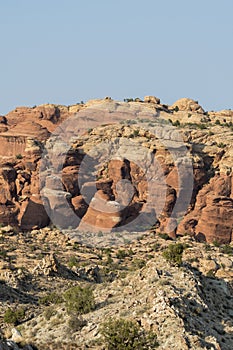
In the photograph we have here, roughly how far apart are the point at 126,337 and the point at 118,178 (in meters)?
89.7

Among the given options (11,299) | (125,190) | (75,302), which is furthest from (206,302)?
(125,190)

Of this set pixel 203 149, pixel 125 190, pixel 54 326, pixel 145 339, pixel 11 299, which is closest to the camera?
pixel 145 339

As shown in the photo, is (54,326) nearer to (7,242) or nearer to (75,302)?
(75,302)

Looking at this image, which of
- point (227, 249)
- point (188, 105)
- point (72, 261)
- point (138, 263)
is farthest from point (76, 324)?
point (188, 105)

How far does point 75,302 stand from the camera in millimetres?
57531

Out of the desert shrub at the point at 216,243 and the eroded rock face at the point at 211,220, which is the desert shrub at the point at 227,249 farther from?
the eroded rock face at the point at 211,220

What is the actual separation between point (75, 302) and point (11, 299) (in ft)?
59.2

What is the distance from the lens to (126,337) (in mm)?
48875

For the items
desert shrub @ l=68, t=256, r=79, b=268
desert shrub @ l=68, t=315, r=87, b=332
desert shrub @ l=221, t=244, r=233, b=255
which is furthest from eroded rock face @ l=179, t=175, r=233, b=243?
desert shrub @ l=68, t=315, r=87, b=332

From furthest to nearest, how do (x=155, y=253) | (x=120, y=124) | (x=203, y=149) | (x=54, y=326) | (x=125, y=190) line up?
(x=120, y=124) → (x=203, y=149) → (x=125, y=190) → (x=155, y=253) → (x=54, y=326)

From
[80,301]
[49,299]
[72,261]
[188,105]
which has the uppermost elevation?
[188,105]

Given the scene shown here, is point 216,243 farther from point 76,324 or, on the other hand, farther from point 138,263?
point 76,324

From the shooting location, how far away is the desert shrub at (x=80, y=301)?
186 feet

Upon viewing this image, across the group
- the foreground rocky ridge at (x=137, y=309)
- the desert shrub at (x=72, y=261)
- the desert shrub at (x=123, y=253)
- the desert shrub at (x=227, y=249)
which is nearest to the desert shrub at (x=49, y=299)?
the foreground rocky ridge at (x=137, y=309)
